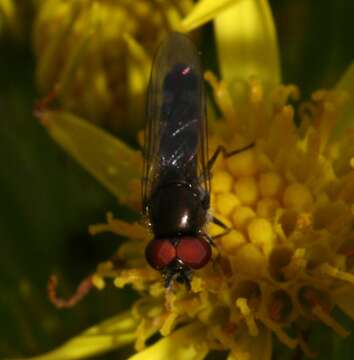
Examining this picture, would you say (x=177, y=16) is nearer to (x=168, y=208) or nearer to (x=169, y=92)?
(x=169, y=92)

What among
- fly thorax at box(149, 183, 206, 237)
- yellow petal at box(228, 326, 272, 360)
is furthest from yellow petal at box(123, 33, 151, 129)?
yellow petal at box(228, 326, 272, 360)

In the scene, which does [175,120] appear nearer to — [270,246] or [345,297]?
[270,246]

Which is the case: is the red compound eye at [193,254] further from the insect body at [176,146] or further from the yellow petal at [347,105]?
the yellow petal at [347,105]

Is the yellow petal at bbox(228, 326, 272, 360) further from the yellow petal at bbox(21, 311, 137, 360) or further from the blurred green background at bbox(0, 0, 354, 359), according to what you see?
the blurred green background at bbox(0, 0, 354, 359)

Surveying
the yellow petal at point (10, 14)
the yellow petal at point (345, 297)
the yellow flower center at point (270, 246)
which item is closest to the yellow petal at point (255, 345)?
the yellow flower center at point (270, 246)

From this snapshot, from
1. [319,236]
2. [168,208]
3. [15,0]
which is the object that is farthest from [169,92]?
[15,0]
